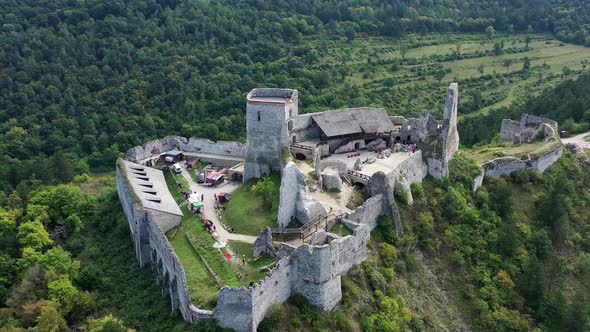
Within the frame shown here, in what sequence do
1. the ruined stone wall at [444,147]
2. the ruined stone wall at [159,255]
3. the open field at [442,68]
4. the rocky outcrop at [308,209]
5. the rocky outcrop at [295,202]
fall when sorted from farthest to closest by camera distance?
the open field at [442,68] < the ruined stone wall at [444,147] < the rocky outcrop at [295,202] < the rocky outcrop at [308,209] < the ruined stone wall at [159,255]

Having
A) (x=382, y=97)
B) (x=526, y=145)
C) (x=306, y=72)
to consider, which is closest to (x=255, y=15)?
(x=306, y=72)

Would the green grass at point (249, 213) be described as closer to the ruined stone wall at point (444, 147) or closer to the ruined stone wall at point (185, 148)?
the ruined stone wall at point (185, 148)

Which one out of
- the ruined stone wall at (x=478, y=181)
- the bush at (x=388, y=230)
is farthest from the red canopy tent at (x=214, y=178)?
the ruined stone wall at (x=478, y=181)

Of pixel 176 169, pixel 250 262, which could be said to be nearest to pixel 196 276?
pixel 250 262

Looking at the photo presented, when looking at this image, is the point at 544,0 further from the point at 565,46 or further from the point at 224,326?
the point at 224,326

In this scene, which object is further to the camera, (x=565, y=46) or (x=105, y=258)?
(x=565, y=46)

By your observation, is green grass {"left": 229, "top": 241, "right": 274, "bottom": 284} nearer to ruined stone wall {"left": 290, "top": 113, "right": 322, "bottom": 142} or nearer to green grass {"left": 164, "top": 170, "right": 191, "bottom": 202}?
green grass {"left": 164, "top": 170, "right": 191, "bottom": 202}
